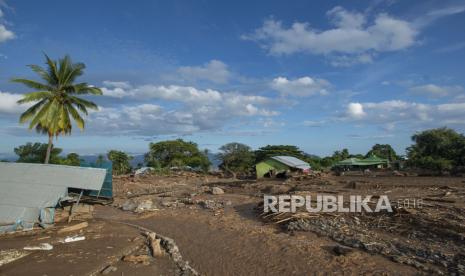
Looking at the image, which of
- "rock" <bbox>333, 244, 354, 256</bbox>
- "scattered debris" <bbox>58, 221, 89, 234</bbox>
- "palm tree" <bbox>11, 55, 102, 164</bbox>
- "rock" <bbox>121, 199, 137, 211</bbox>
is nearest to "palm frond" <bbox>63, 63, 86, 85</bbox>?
"palm tree" <bbox>11, 55, 102, 164</bbox>

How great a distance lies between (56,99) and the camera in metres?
21.0

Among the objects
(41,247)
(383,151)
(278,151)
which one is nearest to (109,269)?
(41,247)

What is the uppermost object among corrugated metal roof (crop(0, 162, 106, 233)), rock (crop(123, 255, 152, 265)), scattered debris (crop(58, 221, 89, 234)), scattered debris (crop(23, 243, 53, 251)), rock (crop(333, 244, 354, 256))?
corrugated metal roof (crop(0, 162, 106, 233))

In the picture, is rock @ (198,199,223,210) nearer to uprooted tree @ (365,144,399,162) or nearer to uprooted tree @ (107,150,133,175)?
uprooted tree @ (107,150,133,175)

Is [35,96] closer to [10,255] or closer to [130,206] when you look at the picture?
[130,206]

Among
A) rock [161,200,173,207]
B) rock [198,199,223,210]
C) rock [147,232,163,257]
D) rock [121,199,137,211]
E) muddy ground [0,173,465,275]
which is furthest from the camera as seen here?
rock [161,200,173,207]

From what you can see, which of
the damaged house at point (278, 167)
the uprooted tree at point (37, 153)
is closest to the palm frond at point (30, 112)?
the uprooted tree at point (37, 153)

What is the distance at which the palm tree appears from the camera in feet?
66.6

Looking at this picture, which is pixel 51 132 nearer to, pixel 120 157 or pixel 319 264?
pixel 319 264

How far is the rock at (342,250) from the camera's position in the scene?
8625mm

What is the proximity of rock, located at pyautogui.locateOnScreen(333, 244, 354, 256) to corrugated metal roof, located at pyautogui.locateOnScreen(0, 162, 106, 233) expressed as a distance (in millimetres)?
8583

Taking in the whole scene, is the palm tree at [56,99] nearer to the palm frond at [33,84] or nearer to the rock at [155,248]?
the palm frond at [33,84]

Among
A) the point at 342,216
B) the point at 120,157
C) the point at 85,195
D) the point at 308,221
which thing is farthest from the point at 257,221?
the point at 120,157

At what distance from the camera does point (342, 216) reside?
12.2 meters
